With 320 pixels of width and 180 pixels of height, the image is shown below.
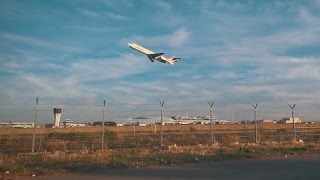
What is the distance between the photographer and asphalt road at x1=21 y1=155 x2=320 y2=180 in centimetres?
1270

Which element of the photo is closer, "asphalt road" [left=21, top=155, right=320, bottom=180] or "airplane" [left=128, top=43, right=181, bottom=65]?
"asphalt road" [left=21, top=155, right=320, bottom=180]

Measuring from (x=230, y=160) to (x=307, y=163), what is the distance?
10.2ft

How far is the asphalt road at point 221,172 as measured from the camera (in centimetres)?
1270

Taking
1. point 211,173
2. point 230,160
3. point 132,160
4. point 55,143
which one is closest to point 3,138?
point 55,143

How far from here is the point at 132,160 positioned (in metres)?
16.8

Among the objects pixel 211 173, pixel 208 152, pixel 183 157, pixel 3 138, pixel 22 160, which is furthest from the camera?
pixel 3 138

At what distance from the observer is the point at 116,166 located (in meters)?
15.3

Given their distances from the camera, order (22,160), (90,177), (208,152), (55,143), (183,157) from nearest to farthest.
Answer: (90,177) < (22,160) < (183,157) < (208,152) < (55,143)

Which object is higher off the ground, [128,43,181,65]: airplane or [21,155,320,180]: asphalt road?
[128,43,181,65]: airplane

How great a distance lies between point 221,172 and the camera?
547 inches

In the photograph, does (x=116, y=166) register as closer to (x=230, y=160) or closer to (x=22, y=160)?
(x=22, y=160)

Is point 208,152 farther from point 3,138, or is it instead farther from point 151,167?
point 3,138

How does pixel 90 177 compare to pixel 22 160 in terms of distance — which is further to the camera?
pixel 22 160

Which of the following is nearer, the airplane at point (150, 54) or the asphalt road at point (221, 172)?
the asphalt road at point (221, 172)
